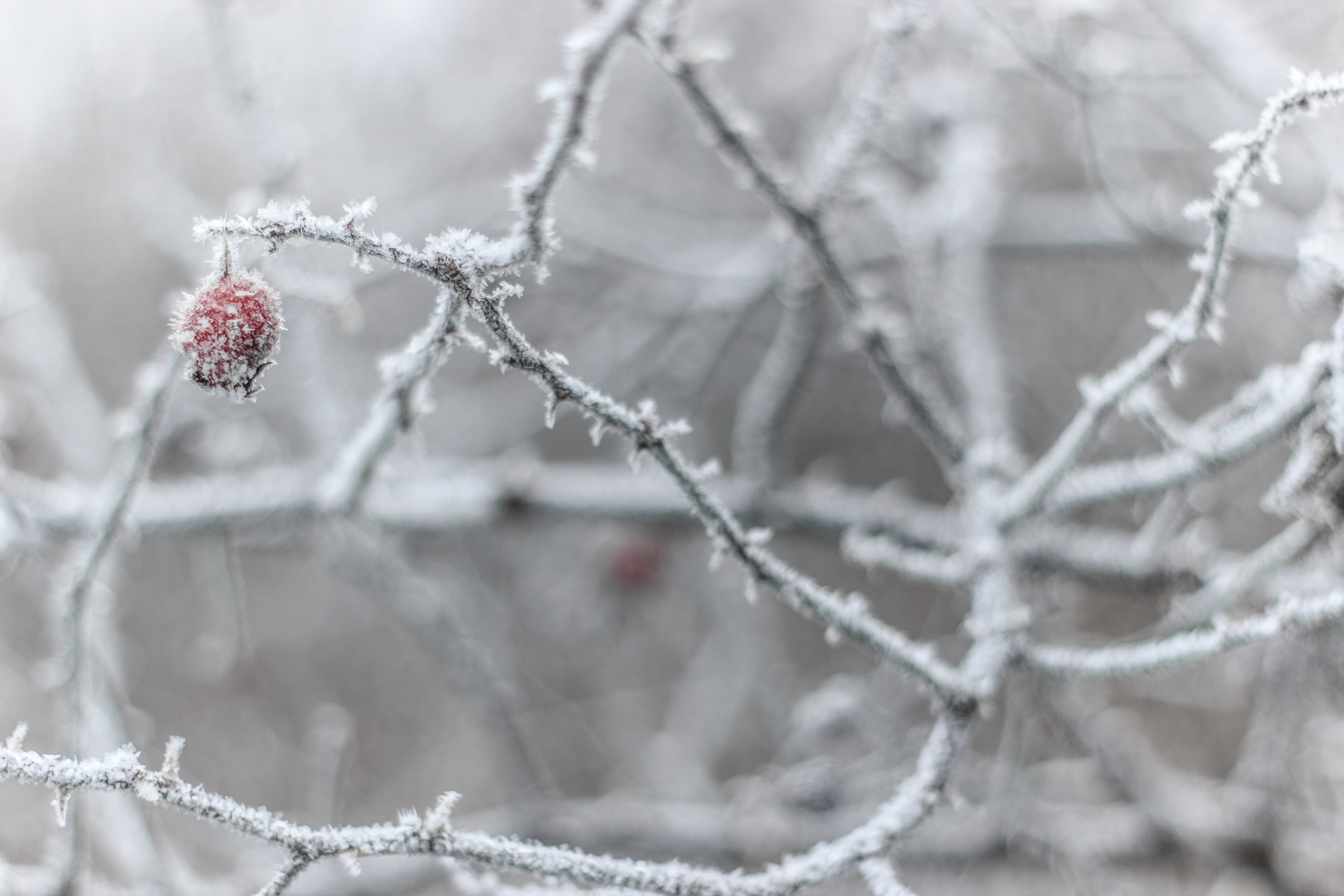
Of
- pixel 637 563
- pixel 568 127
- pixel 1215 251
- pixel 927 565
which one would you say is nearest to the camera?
pixel 568 127

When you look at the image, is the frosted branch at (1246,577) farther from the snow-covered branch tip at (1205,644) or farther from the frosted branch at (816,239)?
the frosted branch at (816,239)

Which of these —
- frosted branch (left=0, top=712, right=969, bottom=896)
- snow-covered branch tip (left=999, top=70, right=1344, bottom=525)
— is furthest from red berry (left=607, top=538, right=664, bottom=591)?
frosted branch (left=0, top=712, right=969, bottom=896)

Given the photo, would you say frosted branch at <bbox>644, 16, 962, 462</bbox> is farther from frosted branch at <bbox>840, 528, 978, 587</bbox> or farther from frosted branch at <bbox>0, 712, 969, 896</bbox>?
frosted branch at <bbox>0, 712, 969, 896</bbox>

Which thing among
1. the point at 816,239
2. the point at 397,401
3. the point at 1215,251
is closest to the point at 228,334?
the point at 397,401

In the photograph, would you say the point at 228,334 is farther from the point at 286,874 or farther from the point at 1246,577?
the point at 1246,577

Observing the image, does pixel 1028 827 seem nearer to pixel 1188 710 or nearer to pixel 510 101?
Answer: pixel 1188 710
